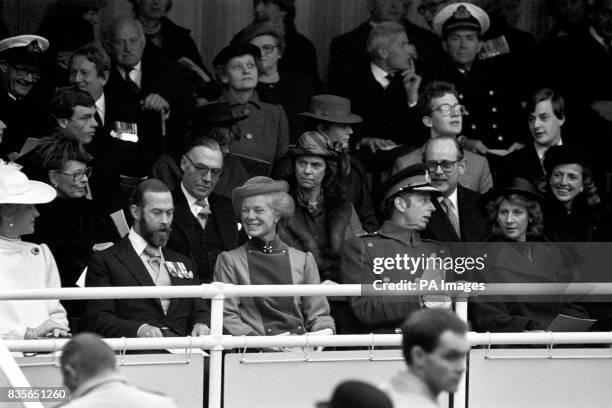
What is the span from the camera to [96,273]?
8.93 m

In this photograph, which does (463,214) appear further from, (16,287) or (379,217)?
(16,287)

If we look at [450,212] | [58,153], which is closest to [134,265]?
[58,153]

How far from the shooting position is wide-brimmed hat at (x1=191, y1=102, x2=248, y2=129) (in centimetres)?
1084

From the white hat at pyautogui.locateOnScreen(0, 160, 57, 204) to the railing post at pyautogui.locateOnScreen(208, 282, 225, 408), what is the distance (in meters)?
1.33

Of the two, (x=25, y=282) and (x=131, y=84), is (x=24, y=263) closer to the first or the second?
(x=25, y=282)

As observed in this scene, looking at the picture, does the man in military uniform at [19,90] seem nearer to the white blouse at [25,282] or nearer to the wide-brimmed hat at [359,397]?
the white blouse at [25,282]

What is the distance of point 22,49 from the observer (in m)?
10.9

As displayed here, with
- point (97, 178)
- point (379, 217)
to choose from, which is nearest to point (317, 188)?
point (379, 217)

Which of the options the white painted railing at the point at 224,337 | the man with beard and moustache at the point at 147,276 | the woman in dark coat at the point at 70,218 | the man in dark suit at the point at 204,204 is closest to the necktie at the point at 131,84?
the man in dark suit at the point at 204,204

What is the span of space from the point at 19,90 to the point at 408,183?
2.78 metres

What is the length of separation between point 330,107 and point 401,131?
26.4 inches

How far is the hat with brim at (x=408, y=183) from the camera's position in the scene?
31.6 ft

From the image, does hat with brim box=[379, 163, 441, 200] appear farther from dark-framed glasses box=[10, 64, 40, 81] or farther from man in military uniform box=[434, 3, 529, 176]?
dark-framed glasses box=[10, 64, 40, 81]

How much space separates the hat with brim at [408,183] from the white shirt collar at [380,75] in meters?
2.24
